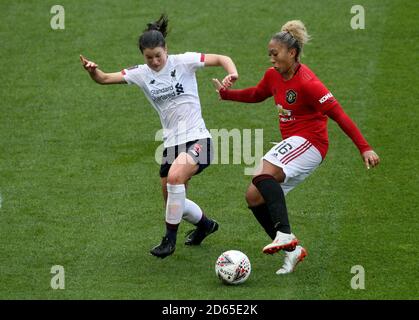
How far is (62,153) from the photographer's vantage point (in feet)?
40.4

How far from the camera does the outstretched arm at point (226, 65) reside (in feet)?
29.4

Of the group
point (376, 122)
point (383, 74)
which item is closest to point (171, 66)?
point (376, 122)

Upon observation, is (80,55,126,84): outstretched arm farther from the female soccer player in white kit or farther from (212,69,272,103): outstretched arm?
(212,69,272,103): outstretched arm

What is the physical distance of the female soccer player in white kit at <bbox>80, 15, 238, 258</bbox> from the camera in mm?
9133

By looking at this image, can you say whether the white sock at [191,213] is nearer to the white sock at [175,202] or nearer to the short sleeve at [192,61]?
the white sock at [175,202]

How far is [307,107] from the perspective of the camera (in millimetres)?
8883

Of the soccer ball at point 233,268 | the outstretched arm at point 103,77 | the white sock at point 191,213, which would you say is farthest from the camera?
the white sock at point 191,213

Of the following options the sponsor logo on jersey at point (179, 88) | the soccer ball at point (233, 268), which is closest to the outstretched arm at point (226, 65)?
the sponsor logo on jersey at point (179, 88)

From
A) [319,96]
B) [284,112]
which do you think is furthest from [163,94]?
[319,96]

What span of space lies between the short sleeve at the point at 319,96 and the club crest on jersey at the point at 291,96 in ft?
0.44

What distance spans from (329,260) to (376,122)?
4.16 metres

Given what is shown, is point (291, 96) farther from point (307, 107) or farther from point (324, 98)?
point (324, 98)

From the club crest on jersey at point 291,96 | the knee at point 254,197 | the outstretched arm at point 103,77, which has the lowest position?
the knee at point 254,197

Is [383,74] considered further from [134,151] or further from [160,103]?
[160,103]
